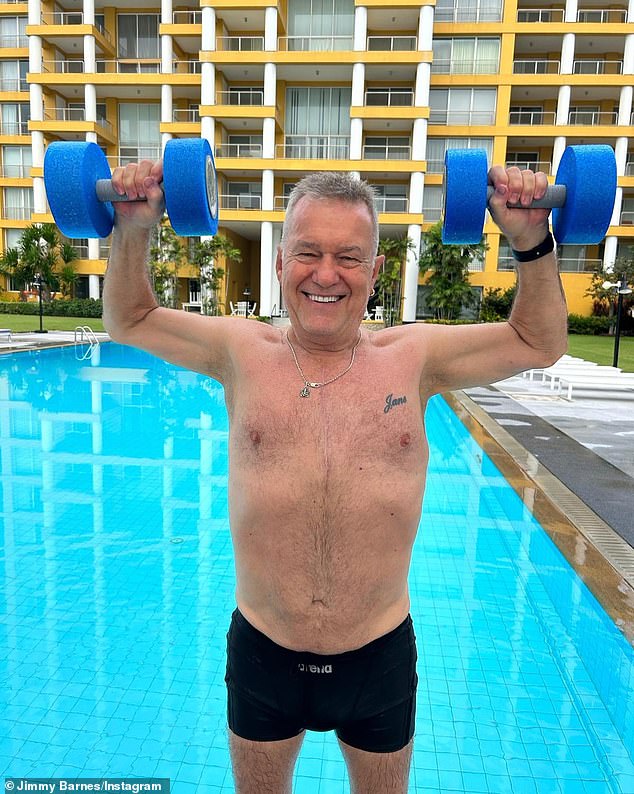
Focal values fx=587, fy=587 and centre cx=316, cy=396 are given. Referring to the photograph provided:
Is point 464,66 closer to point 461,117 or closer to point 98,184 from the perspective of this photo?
point 461,117

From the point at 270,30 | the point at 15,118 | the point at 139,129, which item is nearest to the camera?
the point at 270,30

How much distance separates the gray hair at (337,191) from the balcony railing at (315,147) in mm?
26296

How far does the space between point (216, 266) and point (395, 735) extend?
25.7m

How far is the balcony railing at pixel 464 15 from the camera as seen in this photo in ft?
82.6

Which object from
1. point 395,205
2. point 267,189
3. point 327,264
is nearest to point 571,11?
point 395,205

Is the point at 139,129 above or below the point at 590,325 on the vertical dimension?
above

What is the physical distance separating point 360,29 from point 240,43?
218 inches

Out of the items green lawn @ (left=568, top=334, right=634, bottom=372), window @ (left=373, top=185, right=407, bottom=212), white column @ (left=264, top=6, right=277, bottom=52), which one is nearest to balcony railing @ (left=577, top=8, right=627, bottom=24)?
window @ (left=373, top=185, right=407, bottom=212)

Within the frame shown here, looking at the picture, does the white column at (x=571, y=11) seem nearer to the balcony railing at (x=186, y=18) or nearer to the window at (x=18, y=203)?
the balcony railing at (x=186, y=18)

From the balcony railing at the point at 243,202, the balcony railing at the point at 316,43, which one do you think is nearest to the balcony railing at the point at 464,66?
the balcony railing at the point at 316,43

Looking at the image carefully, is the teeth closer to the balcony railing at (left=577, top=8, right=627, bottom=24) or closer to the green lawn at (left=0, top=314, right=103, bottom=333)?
the green lawn at (left=0, top=314, right=103, bottom=333)

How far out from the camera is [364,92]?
25.0 m

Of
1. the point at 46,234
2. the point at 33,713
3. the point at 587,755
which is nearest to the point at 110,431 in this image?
the point at 33,713

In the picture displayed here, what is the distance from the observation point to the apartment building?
2448cm
